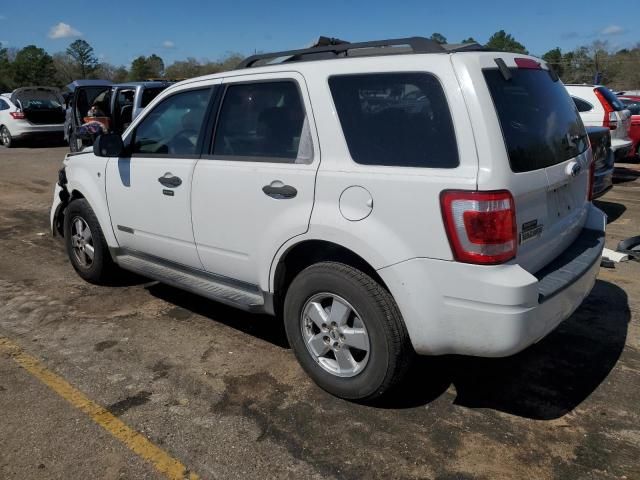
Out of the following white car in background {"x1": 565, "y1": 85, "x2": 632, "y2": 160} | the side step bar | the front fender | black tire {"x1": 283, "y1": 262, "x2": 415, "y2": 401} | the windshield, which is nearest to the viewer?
black tire {"x1": 283, "y1": 262, "x2": 415, "y2": 401}

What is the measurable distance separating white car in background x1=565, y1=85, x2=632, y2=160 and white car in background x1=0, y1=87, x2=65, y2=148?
14.7m

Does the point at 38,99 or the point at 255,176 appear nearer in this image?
the point at 255,176

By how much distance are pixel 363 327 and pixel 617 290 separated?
3.03 meters

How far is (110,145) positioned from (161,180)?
2.06ft

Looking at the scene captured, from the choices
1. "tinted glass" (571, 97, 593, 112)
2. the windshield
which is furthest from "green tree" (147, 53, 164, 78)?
"tinted glass" (571, 97, 593, 112)

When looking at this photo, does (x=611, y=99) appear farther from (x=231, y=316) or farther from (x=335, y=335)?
(x=335, y=335)

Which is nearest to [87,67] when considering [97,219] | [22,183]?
[22,183]

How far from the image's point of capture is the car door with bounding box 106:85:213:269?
13.0 feet

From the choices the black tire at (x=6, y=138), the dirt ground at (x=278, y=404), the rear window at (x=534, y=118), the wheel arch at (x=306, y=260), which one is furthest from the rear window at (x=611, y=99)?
the black tire at (x=6, y=138)

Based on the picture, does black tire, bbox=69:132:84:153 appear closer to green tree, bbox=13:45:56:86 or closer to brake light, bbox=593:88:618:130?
brake light, bbox=593:88:618:130

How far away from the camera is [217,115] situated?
3.84m

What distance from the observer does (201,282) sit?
404 cm

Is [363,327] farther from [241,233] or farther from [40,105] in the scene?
[40,105]

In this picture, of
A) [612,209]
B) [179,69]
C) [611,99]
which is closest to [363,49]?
[612,209]
